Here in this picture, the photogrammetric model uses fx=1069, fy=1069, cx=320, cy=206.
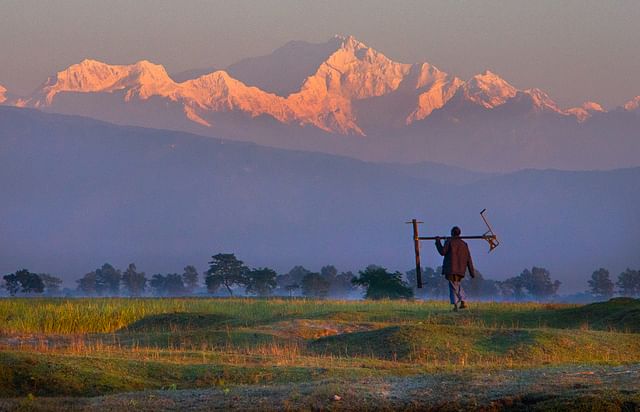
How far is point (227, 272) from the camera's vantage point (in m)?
146

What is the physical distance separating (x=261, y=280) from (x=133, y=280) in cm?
4030

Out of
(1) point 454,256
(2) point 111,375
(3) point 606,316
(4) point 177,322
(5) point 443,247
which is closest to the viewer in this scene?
(2) point 111,375

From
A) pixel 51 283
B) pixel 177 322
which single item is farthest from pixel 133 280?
pixel 177 322

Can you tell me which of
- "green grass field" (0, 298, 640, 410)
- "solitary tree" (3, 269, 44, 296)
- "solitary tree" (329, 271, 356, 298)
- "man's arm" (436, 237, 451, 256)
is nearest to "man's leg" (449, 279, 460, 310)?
"green grass field" (0, 298, 640, 410)

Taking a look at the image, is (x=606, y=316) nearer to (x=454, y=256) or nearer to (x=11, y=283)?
(x=454, y=256)

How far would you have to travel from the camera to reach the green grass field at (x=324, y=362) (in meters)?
18.8

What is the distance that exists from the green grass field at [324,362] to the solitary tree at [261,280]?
96.8 metres

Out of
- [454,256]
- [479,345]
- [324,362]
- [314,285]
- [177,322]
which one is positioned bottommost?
[324,362]

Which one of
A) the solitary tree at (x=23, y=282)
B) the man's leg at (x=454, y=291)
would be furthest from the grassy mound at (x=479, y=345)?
the solitary tree at (x=23, y=282)

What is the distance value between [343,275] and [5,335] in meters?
146

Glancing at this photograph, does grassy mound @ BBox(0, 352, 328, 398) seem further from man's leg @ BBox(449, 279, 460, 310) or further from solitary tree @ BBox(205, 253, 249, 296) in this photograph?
solitary tree @ BBox(205, 253, 249, 296)

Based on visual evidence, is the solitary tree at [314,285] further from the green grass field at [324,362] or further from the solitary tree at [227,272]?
the green grass field at [324,362]

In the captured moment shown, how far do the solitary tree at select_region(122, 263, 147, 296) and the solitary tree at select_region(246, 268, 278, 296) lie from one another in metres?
37.9

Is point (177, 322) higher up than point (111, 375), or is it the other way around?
point (177, 322)
